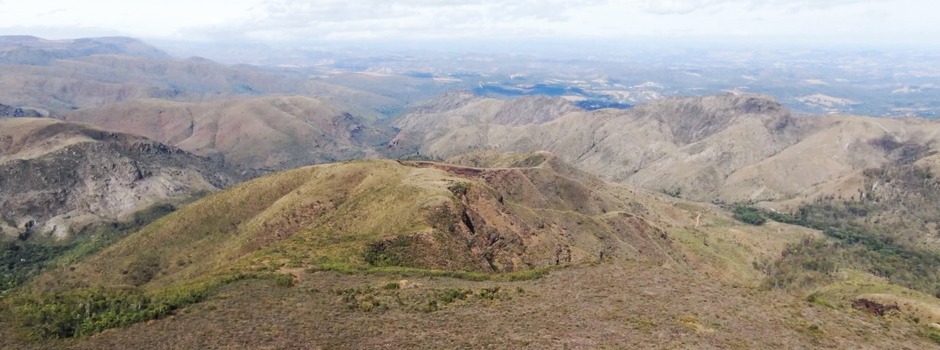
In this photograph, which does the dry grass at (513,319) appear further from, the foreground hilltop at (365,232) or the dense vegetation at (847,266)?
the dense vegetation at (847,266)

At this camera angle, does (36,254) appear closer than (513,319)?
No

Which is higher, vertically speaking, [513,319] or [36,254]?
[513,319]

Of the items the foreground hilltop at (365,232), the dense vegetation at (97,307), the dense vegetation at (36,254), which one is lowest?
the dense vegetation at (36,254)

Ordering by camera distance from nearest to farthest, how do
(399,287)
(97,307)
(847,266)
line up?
1. (97,307)
2. (399,287)
3. (847,266)

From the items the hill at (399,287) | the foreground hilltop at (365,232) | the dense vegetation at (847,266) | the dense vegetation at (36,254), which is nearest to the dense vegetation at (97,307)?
the hill at (399,287)

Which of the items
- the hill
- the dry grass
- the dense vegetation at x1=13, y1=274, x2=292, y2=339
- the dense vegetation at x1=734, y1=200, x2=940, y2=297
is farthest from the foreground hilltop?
the dense vegetation at x1=734, y1=200, x2=940, y2=297

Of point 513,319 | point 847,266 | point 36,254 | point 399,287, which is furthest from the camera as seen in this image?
point 36,254

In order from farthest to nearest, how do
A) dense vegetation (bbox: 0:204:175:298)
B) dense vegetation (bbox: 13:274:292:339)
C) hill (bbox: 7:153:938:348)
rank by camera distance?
dense vegetation (bbox: 0:204:175:298), dense vegetation (bbox: 13:274:292:339), hill (bbox: 7:153:938:348)

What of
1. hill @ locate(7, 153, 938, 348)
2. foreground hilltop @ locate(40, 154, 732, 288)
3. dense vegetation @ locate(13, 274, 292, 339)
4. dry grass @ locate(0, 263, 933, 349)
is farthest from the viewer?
foreground hilltop @ locate(40, 154, 732, 288)

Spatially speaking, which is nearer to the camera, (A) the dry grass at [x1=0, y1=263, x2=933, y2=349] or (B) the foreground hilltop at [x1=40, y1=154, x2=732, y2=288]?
(A) the dry grass at [x1=0, y1=263, x2=933, y2=349]

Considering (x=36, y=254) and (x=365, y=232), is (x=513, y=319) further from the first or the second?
(x=36, y=254)

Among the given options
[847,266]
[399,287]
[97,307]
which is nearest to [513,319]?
[399,287]

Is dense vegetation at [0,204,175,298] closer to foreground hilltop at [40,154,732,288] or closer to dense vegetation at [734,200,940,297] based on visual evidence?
foreground hilltop at [40,154,732,288]

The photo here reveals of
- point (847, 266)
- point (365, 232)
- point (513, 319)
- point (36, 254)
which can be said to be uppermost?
point (513, 319)
